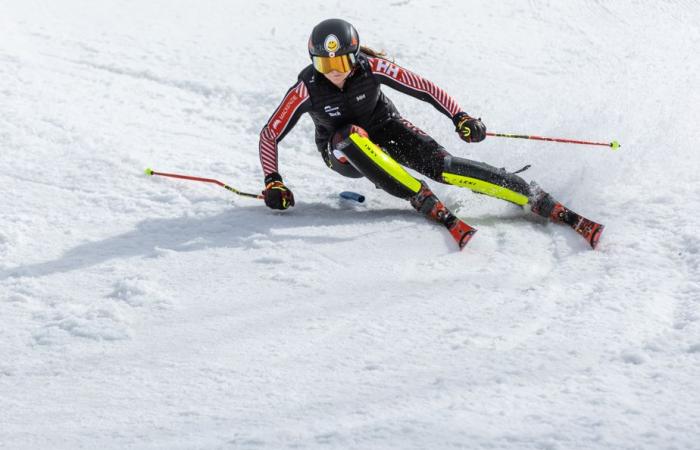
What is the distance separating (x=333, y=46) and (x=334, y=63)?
0.10 meters

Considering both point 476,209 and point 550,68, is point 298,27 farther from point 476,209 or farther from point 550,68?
point 476,209

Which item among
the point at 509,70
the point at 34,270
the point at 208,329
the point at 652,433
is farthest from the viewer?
the point at 509,70

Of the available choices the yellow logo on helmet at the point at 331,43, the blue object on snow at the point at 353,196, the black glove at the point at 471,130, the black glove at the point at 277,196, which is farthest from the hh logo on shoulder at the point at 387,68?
the black glove at the point at 277,196

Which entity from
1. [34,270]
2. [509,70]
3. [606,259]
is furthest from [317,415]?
[509,70]

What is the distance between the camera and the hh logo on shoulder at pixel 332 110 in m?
5.01

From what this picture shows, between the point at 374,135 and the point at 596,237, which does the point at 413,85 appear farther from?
the point at 596,237

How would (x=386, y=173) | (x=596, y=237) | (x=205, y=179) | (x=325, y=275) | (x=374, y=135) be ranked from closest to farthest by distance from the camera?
1. (x=325, y=275)
2. (x=596, y=237)
3. (x=386, y=173)
4. (x=374, y=135)
5. (x=205, y=179)

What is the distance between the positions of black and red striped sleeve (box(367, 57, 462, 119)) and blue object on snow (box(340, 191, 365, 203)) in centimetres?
72

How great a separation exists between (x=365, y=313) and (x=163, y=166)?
2890mm

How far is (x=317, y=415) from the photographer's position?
2.80 metres

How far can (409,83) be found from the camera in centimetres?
507

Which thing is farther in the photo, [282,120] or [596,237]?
[282,120]

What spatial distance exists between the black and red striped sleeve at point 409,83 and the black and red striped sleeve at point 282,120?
0.48m

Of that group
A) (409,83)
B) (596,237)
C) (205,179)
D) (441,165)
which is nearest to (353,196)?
(441,165)
